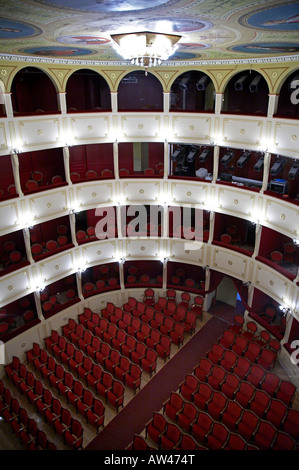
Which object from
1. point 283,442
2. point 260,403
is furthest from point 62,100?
Answer: point 283,442

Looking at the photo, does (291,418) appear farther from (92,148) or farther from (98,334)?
(92,148)

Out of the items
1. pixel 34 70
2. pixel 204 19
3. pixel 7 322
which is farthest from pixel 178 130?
pixel 7 322

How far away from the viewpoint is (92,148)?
1570 centimetres

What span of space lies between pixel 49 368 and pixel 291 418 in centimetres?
803

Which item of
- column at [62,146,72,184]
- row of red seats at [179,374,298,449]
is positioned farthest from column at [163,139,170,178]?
row of red seats at [179,374,298,449]

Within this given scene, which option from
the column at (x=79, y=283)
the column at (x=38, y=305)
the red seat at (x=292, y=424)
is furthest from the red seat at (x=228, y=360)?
the column at (x=38, y=305)

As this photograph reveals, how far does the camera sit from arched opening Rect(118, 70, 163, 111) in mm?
15688

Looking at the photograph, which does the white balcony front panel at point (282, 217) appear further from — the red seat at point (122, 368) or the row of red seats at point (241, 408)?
the red seat at point (122, 368)

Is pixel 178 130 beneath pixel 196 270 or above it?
above

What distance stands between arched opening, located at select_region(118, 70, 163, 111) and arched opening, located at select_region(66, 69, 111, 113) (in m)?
0.82

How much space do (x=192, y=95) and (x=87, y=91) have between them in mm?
4478

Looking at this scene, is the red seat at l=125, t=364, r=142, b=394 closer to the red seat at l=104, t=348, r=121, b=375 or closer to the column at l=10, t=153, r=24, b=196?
the red seat at l=104, t=348, r=121, b=375

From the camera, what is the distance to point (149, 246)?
15.8 meters

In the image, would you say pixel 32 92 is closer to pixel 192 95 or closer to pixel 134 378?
pixel 192 95
